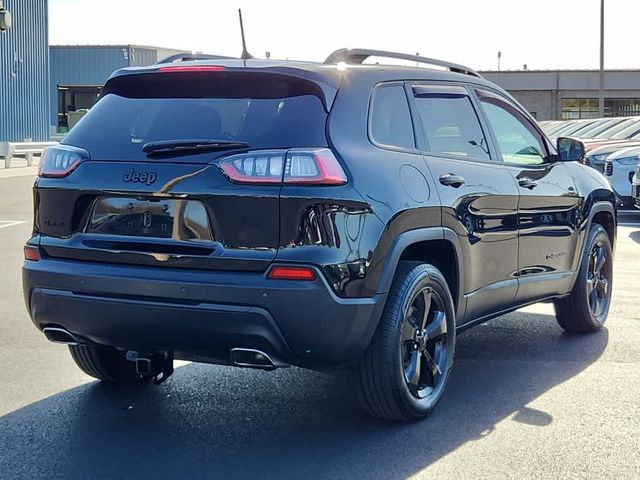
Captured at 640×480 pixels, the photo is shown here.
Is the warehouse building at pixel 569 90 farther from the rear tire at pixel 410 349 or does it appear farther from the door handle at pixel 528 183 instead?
the rear tire at pixel 410 349

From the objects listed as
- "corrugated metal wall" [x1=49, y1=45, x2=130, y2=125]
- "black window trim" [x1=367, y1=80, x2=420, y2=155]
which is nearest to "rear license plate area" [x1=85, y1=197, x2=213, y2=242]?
"black window trim" [x1=367, y1=80, x2=420, y2=155]

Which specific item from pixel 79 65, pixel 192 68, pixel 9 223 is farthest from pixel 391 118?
pixel 79 65

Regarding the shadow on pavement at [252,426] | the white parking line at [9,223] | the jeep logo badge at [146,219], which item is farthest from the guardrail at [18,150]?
the jeep logo badge at [146,219]

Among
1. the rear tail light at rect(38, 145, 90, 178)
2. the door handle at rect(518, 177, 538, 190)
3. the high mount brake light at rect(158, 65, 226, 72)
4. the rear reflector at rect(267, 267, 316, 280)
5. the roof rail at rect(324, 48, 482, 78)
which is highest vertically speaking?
the roof rail at rect(324, 48, 482, 78)

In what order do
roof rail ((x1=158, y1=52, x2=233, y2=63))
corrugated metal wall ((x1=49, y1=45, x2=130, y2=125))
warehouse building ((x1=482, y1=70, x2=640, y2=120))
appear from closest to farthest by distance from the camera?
roof rail ((x1=158, y1=52, x2=233, y2=63)), warehouse building ((x1=482, y1=70, x2=640, y2=120)), corrugated metal wall ((x1=49, y1=45, x2=130, y2=125))

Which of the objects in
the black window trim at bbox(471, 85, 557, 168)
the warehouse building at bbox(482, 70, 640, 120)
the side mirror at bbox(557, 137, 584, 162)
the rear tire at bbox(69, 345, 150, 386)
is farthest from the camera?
the warehouse building at bbox(482, 70, 640, 120)

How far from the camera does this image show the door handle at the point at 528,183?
5625 mm

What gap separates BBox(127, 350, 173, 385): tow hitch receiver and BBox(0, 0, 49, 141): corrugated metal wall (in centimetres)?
3147

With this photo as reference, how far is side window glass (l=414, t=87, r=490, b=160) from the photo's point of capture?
16.3ft

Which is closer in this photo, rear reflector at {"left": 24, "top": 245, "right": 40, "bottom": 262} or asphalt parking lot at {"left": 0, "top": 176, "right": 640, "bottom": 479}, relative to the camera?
asphalt parking lot at {"left": 0, "top": 176, "right": 640, "bottom": 479}

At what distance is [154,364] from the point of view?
4770mm

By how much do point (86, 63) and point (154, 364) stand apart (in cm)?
5247

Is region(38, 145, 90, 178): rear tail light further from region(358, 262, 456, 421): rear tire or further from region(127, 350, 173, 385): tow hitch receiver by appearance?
region(358, 262, 456, 421): rear tire

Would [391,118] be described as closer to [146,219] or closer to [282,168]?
[282,168]
